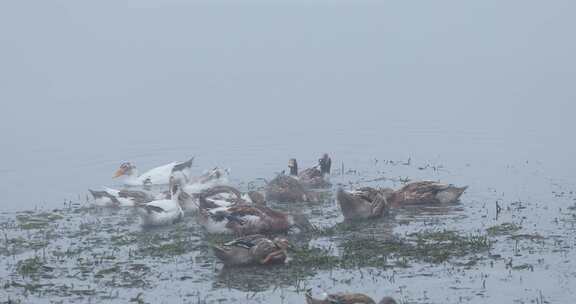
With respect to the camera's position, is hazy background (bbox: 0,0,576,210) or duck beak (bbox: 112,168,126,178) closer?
duck beak (bbox: 112,168,126,178)

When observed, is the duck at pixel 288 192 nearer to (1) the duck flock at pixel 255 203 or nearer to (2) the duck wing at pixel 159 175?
(1) the duck flock at pixel 255 203

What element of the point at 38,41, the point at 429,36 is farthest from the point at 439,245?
the point at 429,36

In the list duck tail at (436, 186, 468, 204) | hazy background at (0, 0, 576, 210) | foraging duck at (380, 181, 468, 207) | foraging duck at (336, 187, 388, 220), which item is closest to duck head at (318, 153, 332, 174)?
hazy background at (0, 0, 576, 210)

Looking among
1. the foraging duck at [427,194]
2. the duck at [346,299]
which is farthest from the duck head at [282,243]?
the foraging duck at [427,194]

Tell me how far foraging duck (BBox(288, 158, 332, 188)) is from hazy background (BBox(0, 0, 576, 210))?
1.51m

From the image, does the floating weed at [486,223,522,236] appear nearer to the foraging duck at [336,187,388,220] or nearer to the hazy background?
the foraging duck at [336,187,388,220]

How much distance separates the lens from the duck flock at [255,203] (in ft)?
49.6

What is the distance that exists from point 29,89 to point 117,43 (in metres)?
17.5

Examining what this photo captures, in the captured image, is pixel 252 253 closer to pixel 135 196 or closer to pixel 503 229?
pixel 503 229

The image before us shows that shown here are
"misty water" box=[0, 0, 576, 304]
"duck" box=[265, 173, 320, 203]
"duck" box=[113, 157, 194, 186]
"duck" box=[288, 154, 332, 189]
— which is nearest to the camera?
"misty water" box=[0, 0, 576, 304]

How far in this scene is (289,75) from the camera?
A: 49.4 metres

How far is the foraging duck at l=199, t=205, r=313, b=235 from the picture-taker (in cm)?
Result: 1736

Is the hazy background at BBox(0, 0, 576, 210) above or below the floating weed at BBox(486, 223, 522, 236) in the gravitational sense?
above

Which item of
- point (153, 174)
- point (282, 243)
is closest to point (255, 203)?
point (282, 243)
